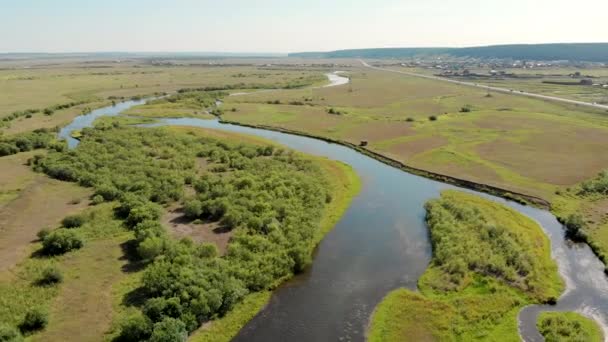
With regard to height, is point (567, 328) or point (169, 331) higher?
point (169, 331)

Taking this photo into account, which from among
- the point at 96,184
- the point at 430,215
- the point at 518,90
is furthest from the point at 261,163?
the point at 518,90

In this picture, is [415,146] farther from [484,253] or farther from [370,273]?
[370,273]

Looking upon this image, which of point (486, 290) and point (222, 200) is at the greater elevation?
point (222, 200)

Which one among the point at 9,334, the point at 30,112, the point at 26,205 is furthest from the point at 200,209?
the point at 30,112

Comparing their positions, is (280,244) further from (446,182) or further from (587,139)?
(587,139)

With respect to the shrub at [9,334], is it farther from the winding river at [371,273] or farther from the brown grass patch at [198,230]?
the brown grass patch at [198,230]

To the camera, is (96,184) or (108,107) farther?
(108,107)
